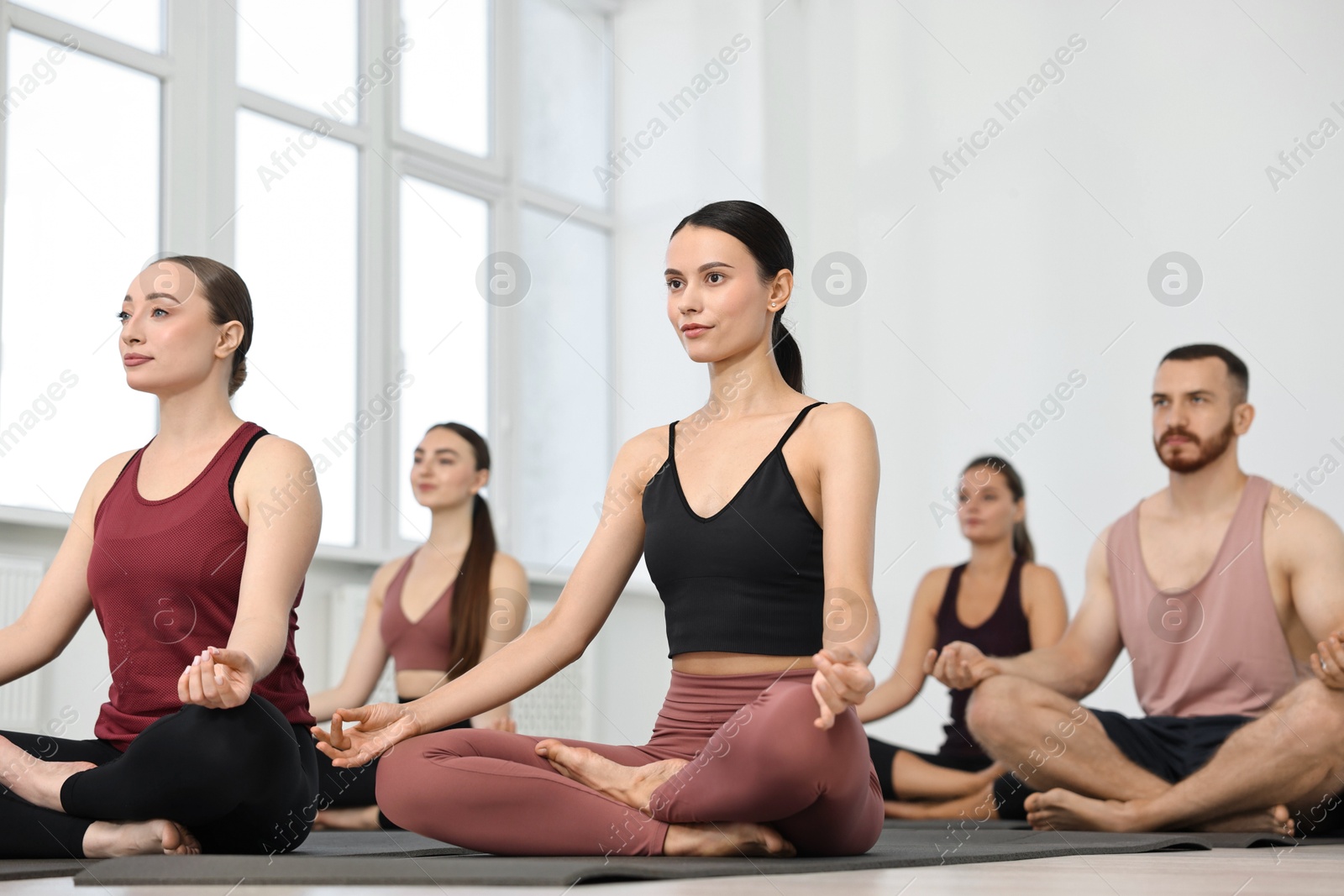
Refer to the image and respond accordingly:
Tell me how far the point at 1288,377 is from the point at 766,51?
2.56 meters

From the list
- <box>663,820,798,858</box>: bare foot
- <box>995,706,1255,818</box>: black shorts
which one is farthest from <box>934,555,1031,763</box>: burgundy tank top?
<box>663,820,798,858</box>: bare foot

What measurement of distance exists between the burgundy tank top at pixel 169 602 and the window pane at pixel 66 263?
216 centimetres

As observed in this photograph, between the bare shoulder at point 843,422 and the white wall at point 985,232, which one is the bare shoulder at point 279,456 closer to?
the bare shoulder at point 843,422

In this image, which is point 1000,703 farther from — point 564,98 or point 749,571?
point 564,98

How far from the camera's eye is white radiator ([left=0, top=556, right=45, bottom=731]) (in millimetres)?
3660

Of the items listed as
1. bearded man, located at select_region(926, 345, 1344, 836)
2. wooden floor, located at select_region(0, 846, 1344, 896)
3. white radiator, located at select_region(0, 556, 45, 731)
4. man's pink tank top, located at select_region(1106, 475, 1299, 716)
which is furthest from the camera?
white radiator, located at select_region(0, 556, 45, 731)

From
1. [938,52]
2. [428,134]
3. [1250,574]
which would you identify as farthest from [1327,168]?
[428,134]

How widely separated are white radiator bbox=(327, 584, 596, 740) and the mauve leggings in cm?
290

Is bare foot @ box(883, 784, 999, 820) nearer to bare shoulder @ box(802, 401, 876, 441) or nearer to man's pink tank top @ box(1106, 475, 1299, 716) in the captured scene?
man's pink tank top @ box(1106, 475, 1299, 716)

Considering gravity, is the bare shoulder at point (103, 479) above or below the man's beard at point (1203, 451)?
below

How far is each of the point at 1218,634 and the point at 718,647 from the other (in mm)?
1405

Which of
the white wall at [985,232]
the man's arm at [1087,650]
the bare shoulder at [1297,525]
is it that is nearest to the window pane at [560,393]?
the white wall at [985,232]

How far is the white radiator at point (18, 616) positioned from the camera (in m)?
3.66

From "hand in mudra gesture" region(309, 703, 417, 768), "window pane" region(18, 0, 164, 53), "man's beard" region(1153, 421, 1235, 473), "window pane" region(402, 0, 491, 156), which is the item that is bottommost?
"hand in mudra gesture" region(309, 703, 417, 768)
